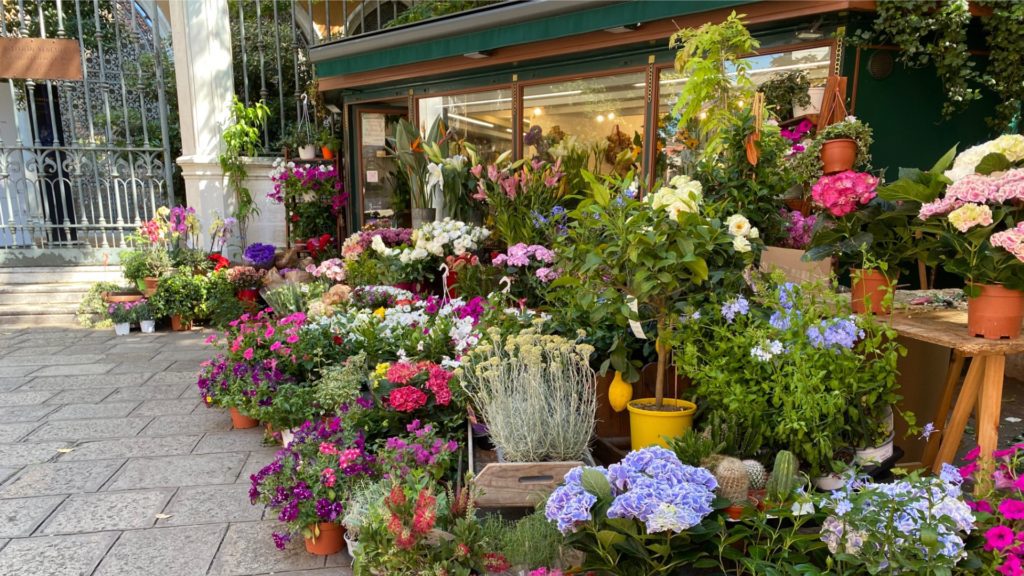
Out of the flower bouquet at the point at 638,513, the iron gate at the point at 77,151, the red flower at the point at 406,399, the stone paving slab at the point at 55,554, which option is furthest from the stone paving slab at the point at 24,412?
the flower bouquet at the point at 638,513

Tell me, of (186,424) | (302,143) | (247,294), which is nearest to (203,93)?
(302,143)

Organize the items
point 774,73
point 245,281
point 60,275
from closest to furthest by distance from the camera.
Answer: point 774,73, point 245,281, point 60,275

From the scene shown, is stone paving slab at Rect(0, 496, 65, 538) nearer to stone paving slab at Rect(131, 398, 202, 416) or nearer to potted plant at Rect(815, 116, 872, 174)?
stone paving slab at Rect(131, 398, 202, 416)

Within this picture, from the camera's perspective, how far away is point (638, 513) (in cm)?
192

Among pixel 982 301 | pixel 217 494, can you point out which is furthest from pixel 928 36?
pixel 217 494

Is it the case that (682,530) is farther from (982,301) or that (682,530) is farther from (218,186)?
(218,186)

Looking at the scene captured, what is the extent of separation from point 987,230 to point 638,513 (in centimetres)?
154

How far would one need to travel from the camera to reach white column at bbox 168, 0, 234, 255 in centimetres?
815

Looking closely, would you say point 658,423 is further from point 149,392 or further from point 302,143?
point 302,143

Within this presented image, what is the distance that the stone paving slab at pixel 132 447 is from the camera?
12.6 feet

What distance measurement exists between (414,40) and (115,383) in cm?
Answer: 423

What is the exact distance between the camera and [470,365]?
319 cm

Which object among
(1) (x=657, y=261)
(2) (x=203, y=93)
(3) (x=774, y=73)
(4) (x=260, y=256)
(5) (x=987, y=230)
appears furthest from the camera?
(2) (x=203, y=93)

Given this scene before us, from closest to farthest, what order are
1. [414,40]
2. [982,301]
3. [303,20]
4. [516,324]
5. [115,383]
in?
1. [982,301]
2. [516,324]
3. [115,383]
4. [414,40]
5. [303,20]
